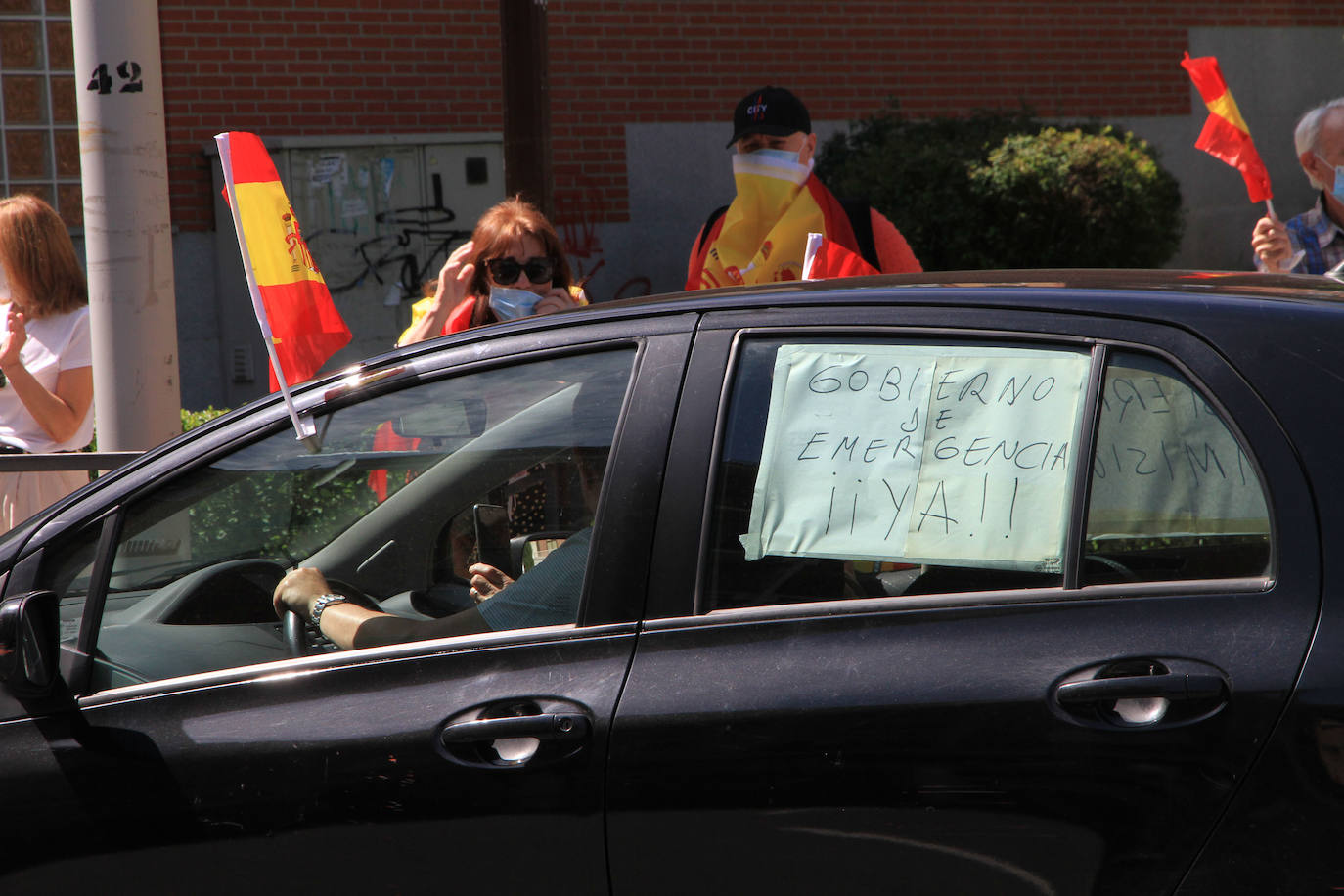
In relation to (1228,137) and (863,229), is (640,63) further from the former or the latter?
(1228,137)

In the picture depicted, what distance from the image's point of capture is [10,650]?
212 centimetres

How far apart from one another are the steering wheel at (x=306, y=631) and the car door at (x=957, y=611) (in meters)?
0.69

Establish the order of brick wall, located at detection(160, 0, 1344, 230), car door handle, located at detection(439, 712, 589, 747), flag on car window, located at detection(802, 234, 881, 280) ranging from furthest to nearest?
brick wall, located at detection(160, 0, 1344, 230)
flag on car window, located at detection(802, 234, 881, 280)
car door handle, located at detection(439, 712, 589, 747)

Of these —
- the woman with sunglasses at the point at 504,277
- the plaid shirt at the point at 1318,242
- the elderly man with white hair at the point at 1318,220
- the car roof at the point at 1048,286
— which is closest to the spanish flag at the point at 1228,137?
the elderly man with white hair at the point at 1318,220

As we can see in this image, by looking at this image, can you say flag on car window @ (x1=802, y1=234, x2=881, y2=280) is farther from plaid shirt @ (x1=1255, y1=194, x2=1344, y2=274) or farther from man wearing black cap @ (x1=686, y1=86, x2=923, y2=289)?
plaid shirt @ (x1=1255, y1=194, x2=1344, y2=274)

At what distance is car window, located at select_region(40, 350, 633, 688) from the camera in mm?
2188

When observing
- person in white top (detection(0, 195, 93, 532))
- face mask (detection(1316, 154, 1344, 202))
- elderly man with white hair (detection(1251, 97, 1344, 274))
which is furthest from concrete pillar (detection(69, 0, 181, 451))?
face mask (detection(1316, 154, 1344, 202))

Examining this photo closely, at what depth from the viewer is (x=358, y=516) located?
2.63 m

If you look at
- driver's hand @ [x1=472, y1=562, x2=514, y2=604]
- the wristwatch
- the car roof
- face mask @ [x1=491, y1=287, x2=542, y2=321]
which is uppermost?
the car roof

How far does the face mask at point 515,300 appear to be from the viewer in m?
4.01

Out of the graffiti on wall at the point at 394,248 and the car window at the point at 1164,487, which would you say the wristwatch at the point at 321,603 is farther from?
the graffiti on wall at the point at 394,248

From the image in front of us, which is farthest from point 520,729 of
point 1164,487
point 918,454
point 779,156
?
point 779,156

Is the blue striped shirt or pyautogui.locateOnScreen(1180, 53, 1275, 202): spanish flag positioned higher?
pyautogui.locateOnScreen(1180, 53, 1275, 202): spanish flag

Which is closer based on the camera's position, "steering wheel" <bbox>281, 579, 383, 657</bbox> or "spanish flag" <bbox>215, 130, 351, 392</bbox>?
"steering wheel" <bbox>281, 579, 383, 657</bbox>
